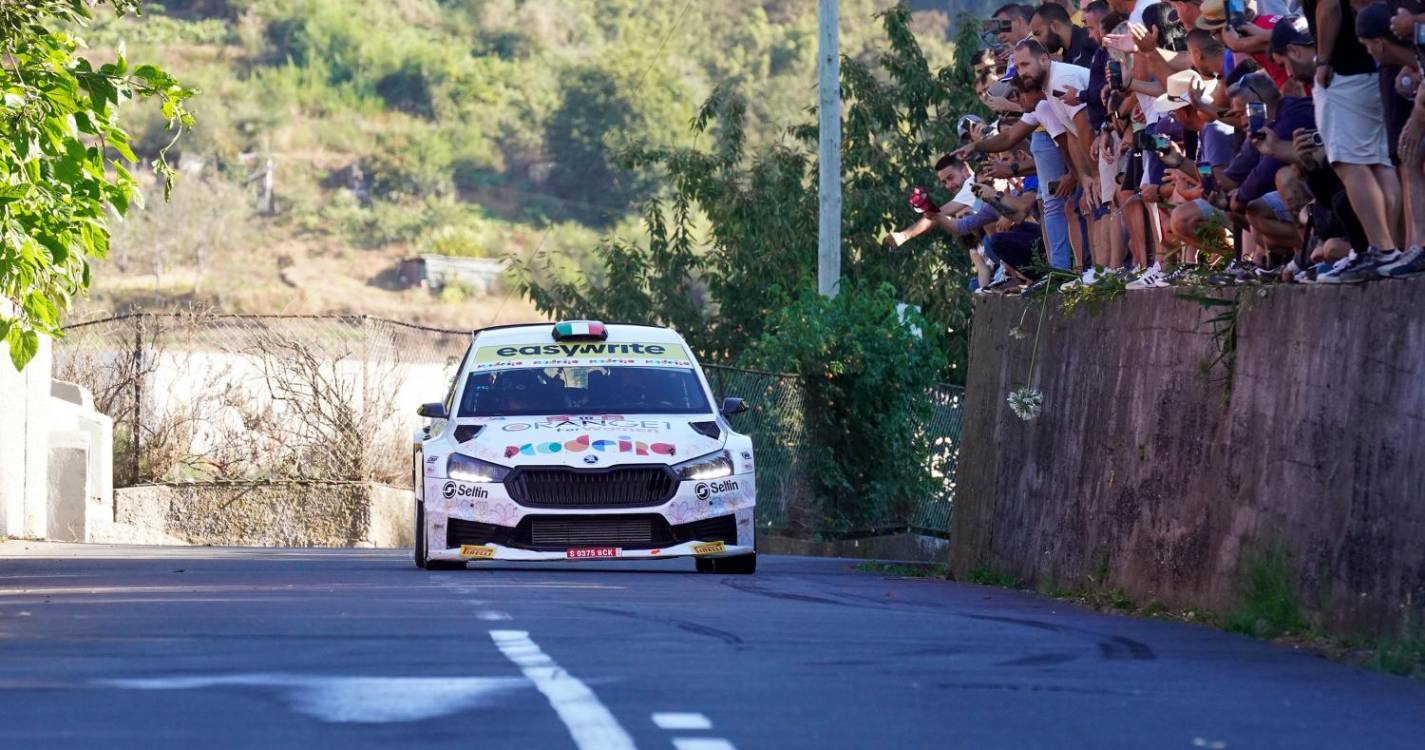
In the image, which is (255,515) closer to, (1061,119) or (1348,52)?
(1061,119)

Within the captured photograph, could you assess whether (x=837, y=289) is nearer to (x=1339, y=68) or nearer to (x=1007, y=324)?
(x=1007, y=324)

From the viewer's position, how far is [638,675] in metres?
8.23

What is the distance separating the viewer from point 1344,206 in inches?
443

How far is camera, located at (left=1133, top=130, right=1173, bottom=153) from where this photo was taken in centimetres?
1370

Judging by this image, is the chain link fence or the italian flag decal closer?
the italian flag decal

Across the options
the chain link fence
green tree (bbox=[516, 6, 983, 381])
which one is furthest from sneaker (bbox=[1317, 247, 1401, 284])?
green tree (bbox=[516, 6, 983, 381])

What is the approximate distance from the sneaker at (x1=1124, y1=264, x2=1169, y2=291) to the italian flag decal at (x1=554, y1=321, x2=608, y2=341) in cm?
490

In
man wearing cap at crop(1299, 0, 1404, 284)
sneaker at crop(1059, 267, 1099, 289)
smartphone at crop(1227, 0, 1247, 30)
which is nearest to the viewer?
man wearing cap at crop(1299, 0, 1404, 284)

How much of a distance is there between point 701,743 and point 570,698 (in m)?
0.93

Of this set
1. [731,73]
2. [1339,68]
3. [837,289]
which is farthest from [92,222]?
[731,73]

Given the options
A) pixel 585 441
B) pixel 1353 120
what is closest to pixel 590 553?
pixel 585 441

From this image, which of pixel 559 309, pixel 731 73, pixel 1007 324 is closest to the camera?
pixel 1007 324

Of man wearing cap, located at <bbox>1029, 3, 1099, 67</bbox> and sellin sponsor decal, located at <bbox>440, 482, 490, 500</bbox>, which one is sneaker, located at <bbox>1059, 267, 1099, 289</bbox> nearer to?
man wearing cap, located at <bbox>1029, 3, 1099, 67</bbox>

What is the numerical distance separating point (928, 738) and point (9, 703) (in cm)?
273
